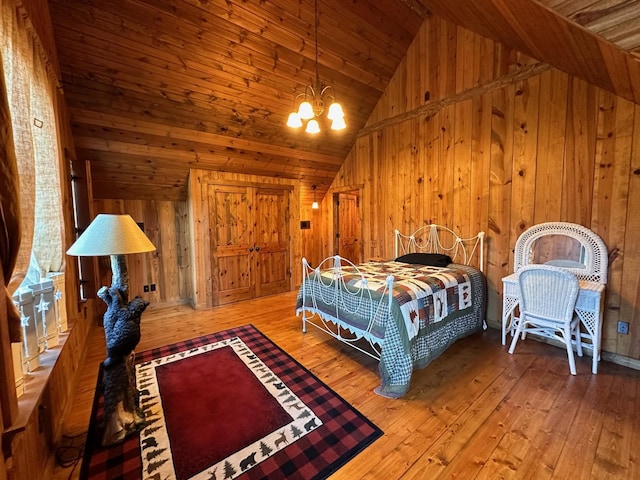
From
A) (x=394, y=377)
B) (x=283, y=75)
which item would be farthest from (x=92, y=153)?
(x=394, y=377)

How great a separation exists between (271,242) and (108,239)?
3501mm

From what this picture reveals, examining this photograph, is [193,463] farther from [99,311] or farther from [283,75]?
[283,75]

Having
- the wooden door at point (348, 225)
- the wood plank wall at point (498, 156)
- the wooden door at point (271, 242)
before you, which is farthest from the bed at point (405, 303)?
the wooden door at point (348, 225)

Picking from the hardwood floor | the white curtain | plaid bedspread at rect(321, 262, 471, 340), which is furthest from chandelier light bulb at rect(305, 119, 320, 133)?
the hardwood floor

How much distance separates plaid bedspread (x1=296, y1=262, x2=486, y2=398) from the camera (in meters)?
2.22

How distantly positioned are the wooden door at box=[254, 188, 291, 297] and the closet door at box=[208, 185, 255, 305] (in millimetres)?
157

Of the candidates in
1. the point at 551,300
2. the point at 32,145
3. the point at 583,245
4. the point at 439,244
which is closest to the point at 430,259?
the point at 439,244

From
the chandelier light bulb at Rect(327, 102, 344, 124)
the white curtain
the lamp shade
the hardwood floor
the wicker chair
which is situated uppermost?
the chandelier light bulb at Rect(327, 102, 344, 124)

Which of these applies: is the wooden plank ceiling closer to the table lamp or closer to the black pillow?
the table lamp

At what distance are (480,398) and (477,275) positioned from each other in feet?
5.11

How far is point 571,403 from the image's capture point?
6.79 ft

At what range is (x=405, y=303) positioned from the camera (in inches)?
90.5

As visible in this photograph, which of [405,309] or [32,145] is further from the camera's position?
[405,309]

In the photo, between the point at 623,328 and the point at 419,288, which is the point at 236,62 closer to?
the point at 419,288
